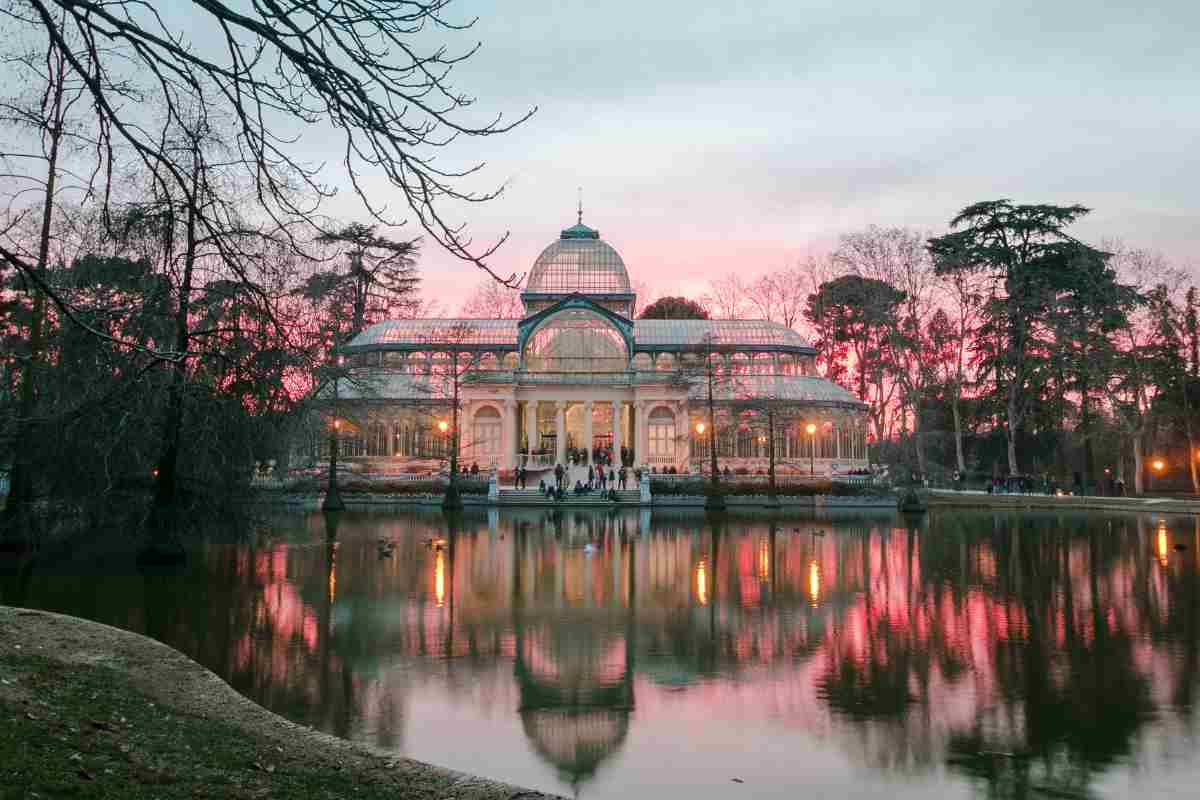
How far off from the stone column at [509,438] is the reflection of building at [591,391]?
6 cm

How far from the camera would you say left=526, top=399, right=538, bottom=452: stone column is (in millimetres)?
55531

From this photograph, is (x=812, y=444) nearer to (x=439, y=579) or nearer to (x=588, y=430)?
(x=588, y=430)

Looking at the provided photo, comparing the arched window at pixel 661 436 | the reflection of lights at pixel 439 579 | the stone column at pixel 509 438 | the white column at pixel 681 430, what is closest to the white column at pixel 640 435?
the arched window at pixel 661 436

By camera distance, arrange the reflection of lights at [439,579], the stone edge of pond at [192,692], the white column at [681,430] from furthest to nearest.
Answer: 1. the white column at [681,430]
2. the reflection of lights at [439,579]
3. the stone edge of pond at [192,692]

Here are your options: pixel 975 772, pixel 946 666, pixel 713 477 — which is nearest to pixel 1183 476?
pixel 713 477

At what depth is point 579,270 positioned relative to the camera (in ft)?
205

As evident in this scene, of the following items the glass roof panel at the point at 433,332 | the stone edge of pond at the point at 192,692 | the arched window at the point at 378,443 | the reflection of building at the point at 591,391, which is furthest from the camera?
the glass roof panel at the point at 433,332

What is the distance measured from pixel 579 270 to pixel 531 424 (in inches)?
467

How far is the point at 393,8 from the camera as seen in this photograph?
16.6ft

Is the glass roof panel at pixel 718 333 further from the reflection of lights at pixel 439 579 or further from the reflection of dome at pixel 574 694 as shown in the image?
the reflection of dome at pixel 574 694

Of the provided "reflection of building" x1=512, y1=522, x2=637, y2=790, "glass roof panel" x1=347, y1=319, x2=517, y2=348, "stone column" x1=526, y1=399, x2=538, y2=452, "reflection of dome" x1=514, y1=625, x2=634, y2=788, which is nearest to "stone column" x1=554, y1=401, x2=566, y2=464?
"stone column" x1=526, y1=399, x2=538, y2=452

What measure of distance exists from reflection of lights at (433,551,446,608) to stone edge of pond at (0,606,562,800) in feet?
22.8

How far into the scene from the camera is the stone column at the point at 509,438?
55062 millimetres

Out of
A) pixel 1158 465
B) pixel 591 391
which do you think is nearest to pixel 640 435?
pixel 591 391
